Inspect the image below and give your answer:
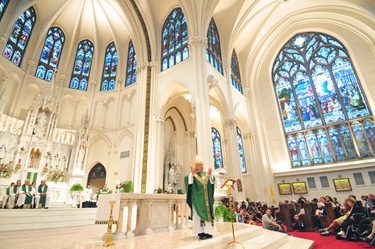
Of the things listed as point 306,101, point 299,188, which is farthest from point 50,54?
point 299,188

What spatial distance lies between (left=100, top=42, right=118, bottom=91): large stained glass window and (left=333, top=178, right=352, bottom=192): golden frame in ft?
58.7

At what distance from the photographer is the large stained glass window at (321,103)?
42.4ft

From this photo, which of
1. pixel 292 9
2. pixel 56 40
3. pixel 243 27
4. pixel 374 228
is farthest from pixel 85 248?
pixel 292 9

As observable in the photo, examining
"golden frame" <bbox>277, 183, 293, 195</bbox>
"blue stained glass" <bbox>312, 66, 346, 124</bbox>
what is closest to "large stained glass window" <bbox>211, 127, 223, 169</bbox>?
"golden frame" <bbox>277, 183, 293, 195</bbox>

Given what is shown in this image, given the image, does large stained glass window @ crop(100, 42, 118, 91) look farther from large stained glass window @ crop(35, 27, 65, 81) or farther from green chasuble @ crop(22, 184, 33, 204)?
green chasuble @ crop(22, 184, 33, 204)

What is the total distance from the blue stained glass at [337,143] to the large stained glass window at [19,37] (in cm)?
2200

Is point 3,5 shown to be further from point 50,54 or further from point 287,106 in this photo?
point 287,106

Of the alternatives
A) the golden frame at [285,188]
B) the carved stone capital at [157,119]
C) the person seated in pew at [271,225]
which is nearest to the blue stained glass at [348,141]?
the golden frame at [285,188]

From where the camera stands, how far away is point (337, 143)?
13.3 meters

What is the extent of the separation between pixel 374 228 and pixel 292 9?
17.0 m

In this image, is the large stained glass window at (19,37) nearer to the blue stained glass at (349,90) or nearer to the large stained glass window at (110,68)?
the large stained glass window at (110,68)

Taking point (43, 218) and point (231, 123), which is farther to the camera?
point (231, 123)

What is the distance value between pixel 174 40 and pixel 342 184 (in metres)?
14.6

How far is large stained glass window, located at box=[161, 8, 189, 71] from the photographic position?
1223cm
